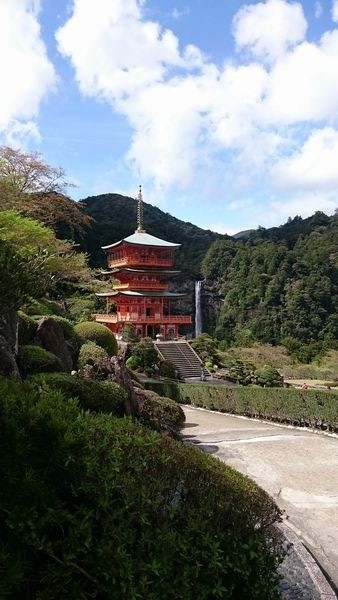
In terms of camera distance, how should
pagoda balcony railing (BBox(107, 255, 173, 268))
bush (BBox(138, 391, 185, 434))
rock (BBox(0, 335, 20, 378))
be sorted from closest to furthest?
rock (BBox(0, 335, 20, 378)) → bush (BBox(138, 391, 185, 434)) → pagoda balcony railing (BBox(107, 255, 173, 268))

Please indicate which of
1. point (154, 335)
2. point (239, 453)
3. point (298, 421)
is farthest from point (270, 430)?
point (154, 335)

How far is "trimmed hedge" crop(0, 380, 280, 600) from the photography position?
255cm

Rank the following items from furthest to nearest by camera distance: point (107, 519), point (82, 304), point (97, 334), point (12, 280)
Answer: point (82, 304) → point (97, 334) → point (12, 280) → point (107, 519)

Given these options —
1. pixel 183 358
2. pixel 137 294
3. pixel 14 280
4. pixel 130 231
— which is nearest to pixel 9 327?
pixel 14 280

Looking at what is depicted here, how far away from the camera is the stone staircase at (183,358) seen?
97.8 ft

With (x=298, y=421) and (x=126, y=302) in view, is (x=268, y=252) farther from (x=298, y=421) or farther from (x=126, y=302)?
(x=298, y=421)

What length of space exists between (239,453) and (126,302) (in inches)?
1064

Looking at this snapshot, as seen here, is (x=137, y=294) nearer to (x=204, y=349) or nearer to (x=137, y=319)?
(x=137, y=319)

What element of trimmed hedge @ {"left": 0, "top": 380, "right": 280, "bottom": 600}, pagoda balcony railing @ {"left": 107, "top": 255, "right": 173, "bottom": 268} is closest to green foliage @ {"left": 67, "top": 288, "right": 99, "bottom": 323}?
pagoda balcony railing @ {"left": 107, "top": 255, "right": 173, "bottom": 268}

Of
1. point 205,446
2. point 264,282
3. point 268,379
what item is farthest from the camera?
point 264,282

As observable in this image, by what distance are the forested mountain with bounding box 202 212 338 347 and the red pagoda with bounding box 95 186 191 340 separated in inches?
539

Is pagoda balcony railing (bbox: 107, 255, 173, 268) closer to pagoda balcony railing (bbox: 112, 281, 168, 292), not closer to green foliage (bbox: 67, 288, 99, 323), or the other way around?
pagoda balcony railing (bbox: 112, 281, 168, 292)

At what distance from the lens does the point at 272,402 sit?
17062 mm

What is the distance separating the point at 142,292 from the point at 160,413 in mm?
26427
